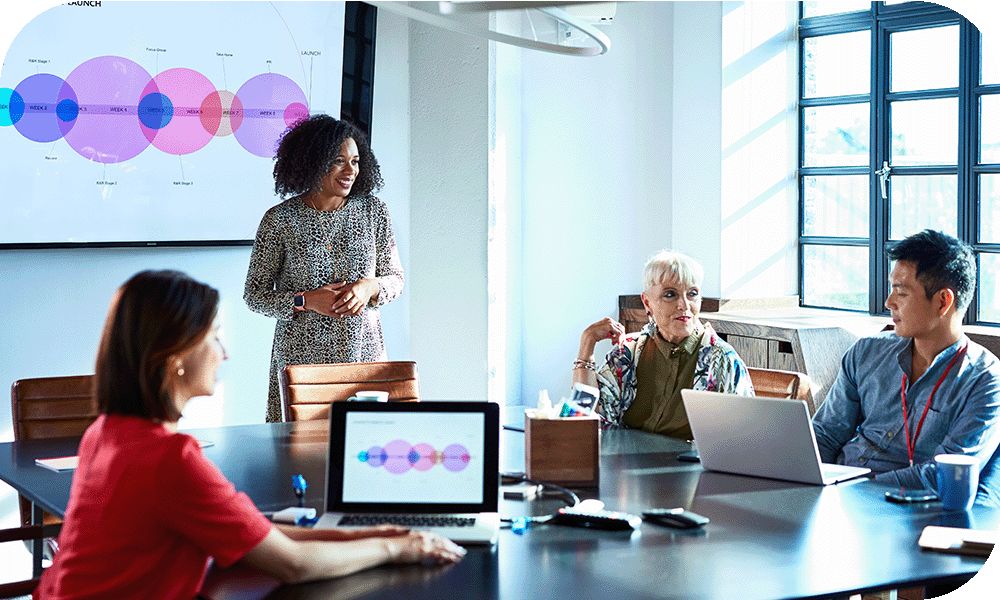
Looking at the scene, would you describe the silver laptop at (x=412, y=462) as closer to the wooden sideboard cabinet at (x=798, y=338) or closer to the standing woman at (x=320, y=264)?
the standing woman at (x=320, y=264)

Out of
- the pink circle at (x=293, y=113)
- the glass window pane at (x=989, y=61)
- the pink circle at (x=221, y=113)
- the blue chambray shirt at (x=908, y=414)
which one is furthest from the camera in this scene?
the glass window pane at (x=989, y=61)

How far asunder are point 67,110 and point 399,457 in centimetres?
286

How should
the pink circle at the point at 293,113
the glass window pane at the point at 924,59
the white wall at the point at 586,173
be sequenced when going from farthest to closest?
the white wall at the point at 586,173 → the glass window pane at the point at 924,59 → the pink circle at the point at 293,113

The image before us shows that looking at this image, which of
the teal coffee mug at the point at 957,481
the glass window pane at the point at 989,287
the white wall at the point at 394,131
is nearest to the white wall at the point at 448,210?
the white wall at the point at 394,131

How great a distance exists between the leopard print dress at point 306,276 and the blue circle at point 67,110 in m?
1.01

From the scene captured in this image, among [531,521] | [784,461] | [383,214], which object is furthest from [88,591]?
[383,214]

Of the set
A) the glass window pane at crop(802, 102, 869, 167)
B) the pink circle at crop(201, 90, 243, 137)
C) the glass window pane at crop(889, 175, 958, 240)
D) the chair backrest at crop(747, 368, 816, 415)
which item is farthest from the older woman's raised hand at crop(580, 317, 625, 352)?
the glass window pane at crop(802, 102, 869, 167)

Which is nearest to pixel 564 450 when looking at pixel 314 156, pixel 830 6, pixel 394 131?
pixel 314 156

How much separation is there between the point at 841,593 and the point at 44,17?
3871mm

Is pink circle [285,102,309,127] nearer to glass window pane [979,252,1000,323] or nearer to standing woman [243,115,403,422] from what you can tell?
standing woman [243,115,403,422]

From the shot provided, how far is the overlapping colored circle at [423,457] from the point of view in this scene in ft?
8.61

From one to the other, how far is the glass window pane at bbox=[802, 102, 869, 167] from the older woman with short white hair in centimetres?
291

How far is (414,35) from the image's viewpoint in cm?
566

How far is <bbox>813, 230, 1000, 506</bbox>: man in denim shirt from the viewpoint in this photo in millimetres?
3145
